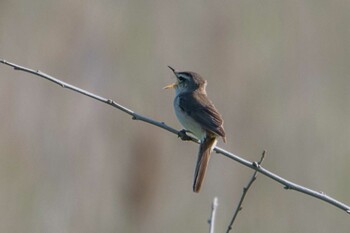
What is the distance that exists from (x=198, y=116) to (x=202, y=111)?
64 mm

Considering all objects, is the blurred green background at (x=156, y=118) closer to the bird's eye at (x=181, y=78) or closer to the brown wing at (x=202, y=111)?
the bird's eye at (x=181, y=78)

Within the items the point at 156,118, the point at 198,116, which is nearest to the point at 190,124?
the point at 198,116

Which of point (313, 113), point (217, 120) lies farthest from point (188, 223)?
point (217, 120)

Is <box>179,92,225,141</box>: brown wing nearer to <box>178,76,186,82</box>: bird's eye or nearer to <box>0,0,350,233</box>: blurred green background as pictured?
<box>178,76,186,82</box>: bird's eye

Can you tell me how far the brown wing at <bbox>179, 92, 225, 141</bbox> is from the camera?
3.71 metres

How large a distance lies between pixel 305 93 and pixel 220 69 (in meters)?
0.70

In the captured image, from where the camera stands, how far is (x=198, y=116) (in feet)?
12.6

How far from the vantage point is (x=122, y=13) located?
5.86 metres

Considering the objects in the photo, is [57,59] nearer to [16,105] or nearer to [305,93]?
[16,105]

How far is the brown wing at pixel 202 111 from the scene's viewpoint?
3.71 metres

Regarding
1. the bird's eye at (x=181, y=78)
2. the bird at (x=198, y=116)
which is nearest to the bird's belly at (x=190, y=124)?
the bird at (x=198, y=116)

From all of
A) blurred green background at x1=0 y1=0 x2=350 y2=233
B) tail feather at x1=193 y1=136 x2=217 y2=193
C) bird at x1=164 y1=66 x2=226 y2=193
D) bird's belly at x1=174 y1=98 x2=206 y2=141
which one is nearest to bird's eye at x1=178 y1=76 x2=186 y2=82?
bird at x1=164 y1=66 x2=226 y2=193

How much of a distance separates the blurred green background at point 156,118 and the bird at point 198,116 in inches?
45.0

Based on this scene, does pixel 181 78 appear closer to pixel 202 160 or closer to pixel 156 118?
pixel 202 160
